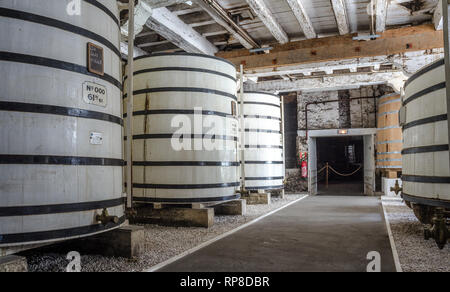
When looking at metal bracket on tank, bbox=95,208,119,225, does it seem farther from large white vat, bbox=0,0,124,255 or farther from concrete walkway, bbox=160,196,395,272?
concrete walkway, bbox=160,196,395,272

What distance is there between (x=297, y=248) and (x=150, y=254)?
1.53 metres

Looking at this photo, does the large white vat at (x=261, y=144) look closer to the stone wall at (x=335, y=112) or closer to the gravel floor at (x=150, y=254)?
the gravel floor at (x=150, y=254)

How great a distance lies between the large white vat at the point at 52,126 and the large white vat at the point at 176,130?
5.81 feet

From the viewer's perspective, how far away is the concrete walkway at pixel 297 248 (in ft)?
9.64

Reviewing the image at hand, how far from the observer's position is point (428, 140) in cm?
381

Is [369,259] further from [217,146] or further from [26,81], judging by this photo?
[26,81]

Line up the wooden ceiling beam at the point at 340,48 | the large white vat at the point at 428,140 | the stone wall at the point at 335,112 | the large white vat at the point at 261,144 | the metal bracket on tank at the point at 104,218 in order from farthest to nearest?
1. the stone wall at the point at 335,112
2. the large white vat at the point at 261,144
3. the wooden ceiling beam at the point at 340,48
4. the large white vat at the point at 428,140
5. the metal bracket on tank at the point at 104,218

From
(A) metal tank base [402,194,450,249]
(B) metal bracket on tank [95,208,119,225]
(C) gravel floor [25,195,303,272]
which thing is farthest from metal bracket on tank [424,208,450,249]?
(B) metal bracket on tank [95,208,119,225]

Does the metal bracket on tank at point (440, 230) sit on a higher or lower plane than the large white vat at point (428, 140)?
lower

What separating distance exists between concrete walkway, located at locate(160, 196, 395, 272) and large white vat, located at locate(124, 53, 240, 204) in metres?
0.99

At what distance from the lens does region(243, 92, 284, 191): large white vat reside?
26.6ft

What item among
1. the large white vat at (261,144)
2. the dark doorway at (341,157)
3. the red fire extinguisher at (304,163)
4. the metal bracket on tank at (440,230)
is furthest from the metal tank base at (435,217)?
the dark doorway at (341,157)

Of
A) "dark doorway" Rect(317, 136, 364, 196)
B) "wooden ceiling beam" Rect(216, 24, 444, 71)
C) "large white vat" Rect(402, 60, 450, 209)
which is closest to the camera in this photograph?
"large white vat" Rect(402, 60, 450, 209)
